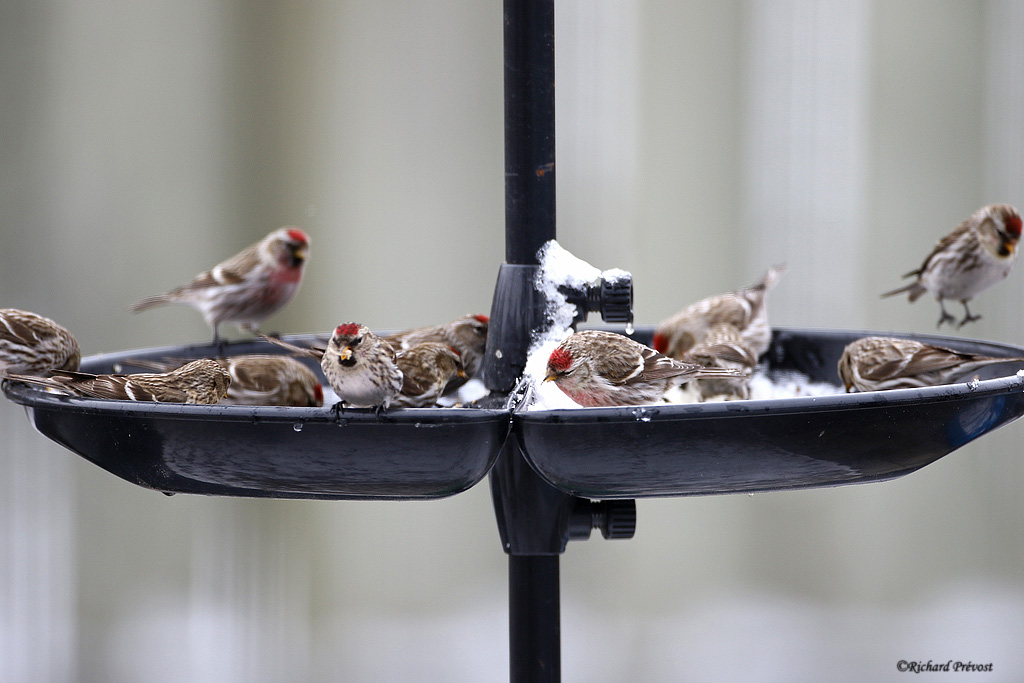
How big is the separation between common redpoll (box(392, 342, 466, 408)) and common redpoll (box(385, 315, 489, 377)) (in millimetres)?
113

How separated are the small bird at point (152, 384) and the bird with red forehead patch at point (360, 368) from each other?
264 mm

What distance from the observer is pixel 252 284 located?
3447mm

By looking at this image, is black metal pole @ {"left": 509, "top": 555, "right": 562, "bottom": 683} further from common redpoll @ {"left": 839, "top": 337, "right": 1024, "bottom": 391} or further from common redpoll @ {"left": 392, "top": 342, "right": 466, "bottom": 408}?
common redpoll @ {"left": 839, "top": 337, "right": 1024, "bottom": 391}

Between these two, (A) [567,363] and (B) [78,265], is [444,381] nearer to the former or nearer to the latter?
(A) [567,363]

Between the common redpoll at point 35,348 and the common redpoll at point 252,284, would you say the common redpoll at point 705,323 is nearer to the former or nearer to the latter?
the common redpoll at point 35,348

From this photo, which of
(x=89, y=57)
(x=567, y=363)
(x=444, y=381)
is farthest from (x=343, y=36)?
(x=567, y=363)

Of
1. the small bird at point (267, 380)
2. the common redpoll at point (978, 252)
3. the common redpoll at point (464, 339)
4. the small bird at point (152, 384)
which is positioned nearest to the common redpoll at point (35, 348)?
the small bird at point (267, 380)

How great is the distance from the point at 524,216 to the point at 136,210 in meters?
2.81

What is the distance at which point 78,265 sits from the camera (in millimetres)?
3947

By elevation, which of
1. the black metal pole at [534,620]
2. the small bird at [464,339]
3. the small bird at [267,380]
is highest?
the small bird at [464,339]

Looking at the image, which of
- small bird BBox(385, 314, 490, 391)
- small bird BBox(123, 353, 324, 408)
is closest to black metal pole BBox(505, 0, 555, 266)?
small bird BBox(385, 314, 490, 391)

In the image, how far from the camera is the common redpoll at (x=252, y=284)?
3.44 meters

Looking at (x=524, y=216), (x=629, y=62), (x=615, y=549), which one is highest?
(x=629, y=62)

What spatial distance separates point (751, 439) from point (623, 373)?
60 centimetres
